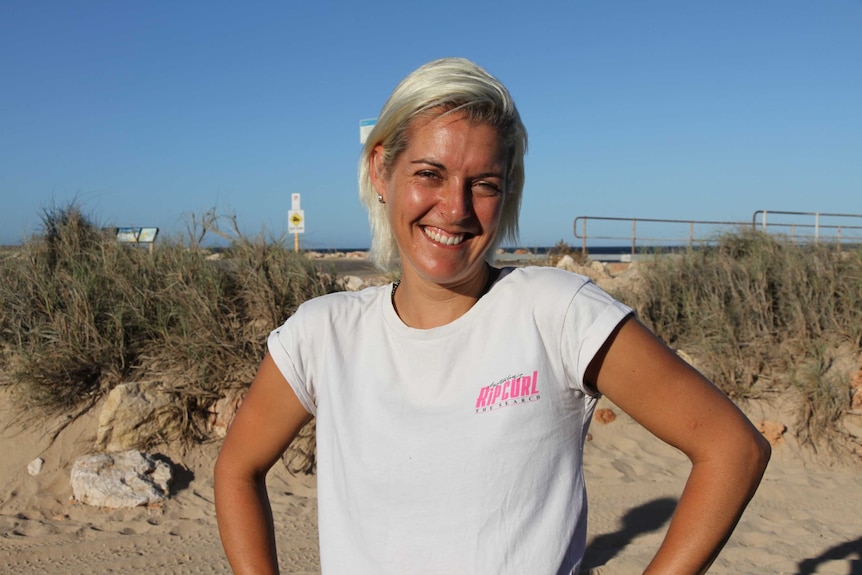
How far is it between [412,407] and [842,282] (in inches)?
284

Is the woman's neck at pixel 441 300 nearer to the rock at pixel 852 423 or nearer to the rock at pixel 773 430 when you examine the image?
the rock at pixel 773 430

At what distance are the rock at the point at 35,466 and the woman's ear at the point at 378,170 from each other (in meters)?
4.36

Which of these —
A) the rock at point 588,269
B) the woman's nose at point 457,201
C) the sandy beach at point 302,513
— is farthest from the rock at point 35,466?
the rock at point 588,269

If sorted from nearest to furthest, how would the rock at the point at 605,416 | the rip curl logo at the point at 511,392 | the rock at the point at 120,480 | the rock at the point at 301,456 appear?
the rip curl logo at the point at 511,392 → the rock at the point at 120,480 → the rock at the point at 301,456 → the rock at the point at 605,416

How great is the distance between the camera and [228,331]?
583cm

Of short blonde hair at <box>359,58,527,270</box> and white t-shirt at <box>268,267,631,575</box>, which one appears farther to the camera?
short blonde hair at <box>359,58,527,270</box>

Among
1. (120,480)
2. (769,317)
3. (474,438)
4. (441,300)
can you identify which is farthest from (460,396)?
(769,317)

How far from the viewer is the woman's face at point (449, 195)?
1.46 metres

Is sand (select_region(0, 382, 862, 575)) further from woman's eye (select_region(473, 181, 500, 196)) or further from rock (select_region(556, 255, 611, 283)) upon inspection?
rock (select_region(556, 255, 611, 283))

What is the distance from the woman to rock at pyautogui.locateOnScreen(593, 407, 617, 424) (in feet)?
16.1

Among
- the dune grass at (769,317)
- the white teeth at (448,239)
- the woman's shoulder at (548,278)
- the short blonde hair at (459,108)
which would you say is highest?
the short blonde hair at (459,108)

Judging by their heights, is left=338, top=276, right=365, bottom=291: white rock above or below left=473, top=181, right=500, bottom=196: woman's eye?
below

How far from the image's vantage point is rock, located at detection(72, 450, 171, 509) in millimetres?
4625

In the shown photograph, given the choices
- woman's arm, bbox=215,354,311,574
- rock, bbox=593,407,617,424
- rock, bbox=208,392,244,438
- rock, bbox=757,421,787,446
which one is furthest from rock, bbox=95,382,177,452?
rock, bbox=757,421,787,446
